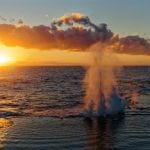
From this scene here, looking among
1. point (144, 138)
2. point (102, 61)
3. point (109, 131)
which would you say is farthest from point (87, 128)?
point (102, 61)

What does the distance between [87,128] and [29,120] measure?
23.7 feet

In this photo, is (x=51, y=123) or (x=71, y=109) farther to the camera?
(x=71, y=109)

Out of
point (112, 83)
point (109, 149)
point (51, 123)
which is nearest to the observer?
point (109, 149)

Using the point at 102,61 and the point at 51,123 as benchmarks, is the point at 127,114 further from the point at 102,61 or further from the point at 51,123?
the point at 51,123

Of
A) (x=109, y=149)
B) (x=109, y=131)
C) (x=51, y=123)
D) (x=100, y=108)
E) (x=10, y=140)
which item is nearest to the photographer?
(x=109, y=149)

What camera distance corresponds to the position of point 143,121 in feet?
148

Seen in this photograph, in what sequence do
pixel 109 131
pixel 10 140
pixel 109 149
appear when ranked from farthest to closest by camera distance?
1. pixel 109 131
2. pixel 10 140
3. pixel 109 149

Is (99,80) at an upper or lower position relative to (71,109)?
upper

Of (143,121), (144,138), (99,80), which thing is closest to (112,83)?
(99,80)

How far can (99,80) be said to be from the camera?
53.9 meters

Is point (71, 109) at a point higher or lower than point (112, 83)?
lower

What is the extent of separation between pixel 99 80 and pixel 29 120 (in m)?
12.8

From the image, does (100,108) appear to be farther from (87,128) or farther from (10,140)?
(10,140)

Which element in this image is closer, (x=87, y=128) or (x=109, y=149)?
(x=109, y=149)
